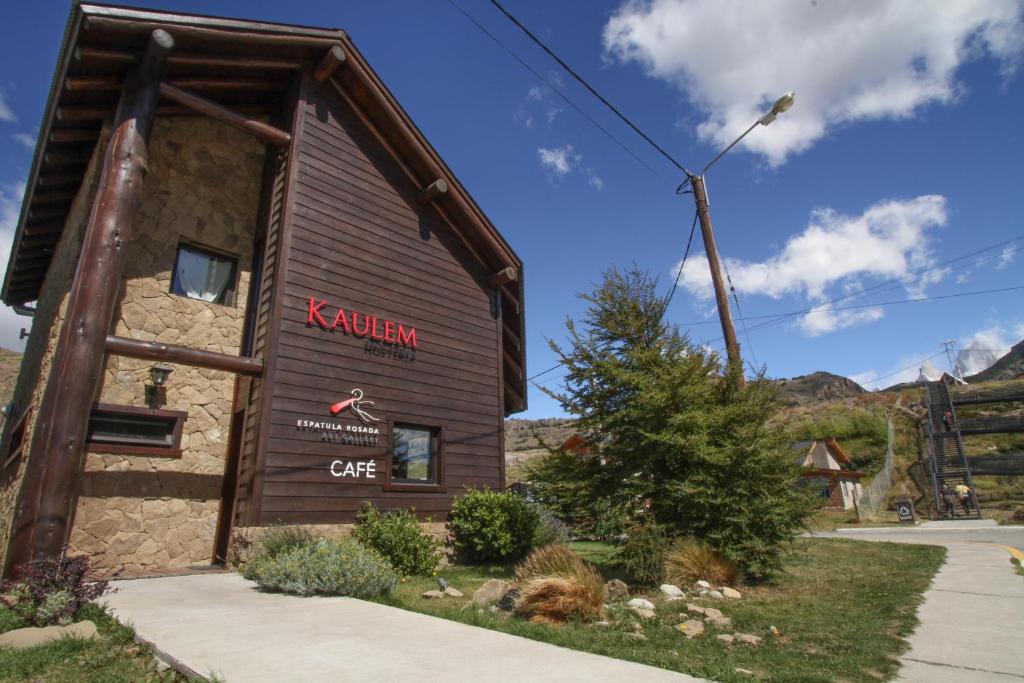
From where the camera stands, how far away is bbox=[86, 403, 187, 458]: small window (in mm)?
9242

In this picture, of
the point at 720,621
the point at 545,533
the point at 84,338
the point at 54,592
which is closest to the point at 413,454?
the point at 545,533

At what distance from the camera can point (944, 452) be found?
33.7 m

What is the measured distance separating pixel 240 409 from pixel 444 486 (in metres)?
4.45

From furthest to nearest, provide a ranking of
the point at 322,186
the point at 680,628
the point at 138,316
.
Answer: the point at 322,186 → the point at 138,316 → the point at 680,628

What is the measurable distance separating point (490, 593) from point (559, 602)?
5.10ft

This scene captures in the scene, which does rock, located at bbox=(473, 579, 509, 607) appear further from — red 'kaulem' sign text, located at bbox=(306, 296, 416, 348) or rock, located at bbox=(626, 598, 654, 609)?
red 'kaulem' sign text, located at bbox=(306, 296, 416, 348)

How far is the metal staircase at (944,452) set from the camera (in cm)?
2942

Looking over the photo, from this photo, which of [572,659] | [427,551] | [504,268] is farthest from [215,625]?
[504,268]

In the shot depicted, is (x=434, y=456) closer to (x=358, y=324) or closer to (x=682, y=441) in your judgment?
(x=358, y=324)

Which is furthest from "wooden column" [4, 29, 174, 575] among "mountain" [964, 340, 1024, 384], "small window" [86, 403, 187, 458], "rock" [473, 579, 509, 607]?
"mountain" [964, 340, 1024, 384]

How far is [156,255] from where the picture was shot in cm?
1046

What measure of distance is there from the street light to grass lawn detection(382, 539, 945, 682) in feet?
12.2

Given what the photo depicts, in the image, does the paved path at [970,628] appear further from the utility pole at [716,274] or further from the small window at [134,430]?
the small window at [134,430]

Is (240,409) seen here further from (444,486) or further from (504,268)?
(504,268)
